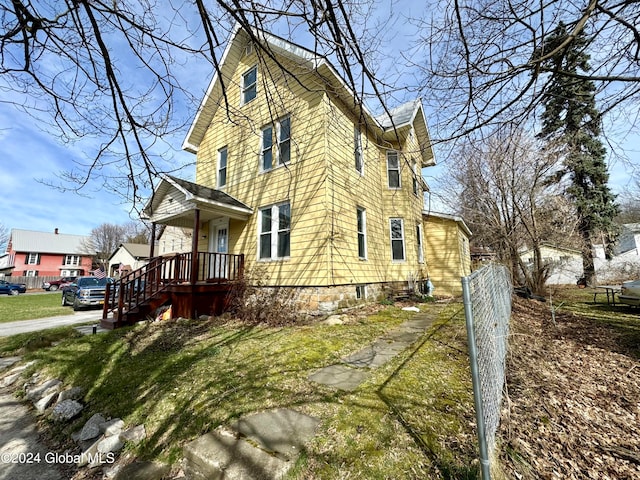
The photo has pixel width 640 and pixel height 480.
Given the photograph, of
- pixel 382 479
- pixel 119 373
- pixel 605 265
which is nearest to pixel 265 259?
pixel 119 373

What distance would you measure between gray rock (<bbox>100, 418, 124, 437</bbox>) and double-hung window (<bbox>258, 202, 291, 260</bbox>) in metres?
5.59

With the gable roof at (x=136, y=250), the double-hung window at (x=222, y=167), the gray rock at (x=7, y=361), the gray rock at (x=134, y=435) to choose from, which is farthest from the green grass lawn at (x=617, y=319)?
the gable roof at (x=136, y=250)

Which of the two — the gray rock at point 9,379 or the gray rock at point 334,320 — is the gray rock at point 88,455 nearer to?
→ the gray rock at point 9,379

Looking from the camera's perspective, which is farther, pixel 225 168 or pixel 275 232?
pixel 225 168

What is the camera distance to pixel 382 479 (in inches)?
75.0

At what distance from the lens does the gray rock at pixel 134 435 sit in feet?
9.33

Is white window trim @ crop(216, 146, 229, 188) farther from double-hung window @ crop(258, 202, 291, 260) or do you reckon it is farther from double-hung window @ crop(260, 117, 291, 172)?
double-hung window @ crop(258, 202, 291, 260)

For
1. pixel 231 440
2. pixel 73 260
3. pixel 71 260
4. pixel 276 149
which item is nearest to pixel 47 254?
pixel 71 260

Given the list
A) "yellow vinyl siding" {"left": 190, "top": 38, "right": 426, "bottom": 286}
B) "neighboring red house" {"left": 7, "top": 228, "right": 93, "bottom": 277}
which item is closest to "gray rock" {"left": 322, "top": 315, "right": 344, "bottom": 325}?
"yellow vinyl siding" {"left": 190, "top": 38, "right": 426, "bottom": 286}

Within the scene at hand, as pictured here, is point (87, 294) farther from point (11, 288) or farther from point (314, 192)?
point (11, 288)

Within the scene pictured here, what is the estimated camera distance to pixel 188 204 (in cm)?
823

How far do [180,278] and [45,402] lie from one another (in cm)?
501

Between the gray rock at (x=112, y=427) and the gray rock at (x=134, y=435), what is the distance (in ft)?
0.48

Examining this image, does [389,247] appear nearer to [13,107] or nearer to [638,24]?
[638,24]
